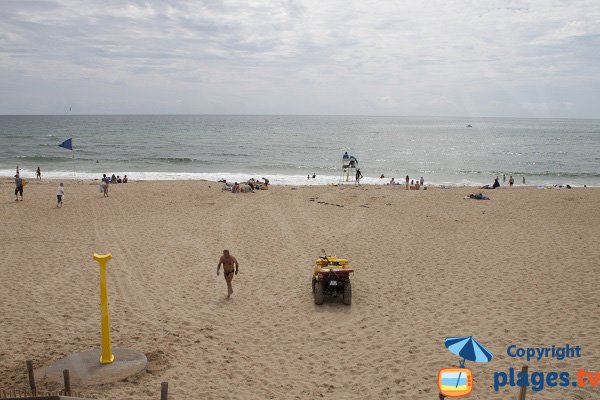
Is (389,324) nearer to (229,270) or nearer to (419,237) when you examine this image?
(229,270)

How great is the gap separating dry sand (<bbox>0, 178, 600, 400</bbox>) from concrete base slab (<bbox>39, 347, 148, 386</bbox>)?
0.61 ft

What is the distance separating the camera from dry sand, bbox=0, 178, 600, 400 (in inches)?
267

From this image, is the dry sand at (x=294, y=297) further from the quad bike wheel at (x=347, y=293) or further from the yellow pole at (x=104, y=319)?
the yellow pole at (x=104, y=319)

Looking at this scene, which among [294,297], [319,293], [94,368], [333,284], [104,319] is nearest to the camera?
[104,319]

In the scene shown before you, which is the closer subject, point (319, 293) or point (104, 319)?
point (104, 319)

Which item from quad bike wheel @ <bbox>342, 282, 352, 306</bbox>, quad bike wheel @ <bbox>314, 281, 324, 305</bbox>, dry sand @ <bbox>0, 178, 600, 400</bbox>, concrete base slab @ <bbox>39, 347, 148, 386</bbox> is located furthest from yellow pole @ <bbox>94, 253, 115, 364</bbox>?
quad bike wheel @ <bbox>342, 282, 352, 306</bbox>

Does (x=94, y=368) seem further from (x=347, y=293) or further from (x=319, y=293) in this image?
(x=347, y=293)

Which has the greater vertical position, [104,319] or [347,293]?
[104,319]

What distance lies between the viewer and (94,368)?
6.50 meters

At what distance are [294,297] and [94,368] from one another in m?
4.55

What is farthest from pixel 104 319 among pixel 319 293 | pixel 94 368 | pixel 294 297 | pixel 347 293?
pixel 347 293

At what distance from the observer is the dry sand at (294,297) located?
6.79 m

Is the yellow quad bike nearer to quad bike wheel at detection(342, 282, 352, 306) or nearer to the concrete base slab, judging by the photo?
quad bike wheel at detection(342, 282, 352, 306)

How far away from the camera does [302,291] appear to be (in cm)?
1030
